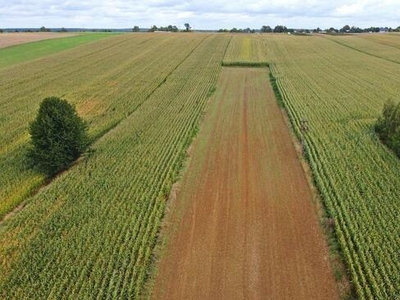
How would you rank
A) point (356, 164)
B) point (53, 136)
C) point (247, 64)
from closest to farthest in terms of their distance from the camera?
point (356, 164) < point (53, 136) < point (247, 64)

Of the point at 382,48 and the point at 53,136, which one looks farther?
the point at 382,48

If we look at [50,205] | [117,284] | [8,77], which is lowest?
[8,77]

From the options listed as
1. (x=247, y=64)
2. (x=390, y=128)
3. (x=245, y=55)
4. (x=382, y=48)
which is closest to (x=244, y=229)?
(x=390, y=128)

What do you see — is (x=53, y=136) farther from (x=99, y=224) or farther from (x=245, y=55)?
(x=245, y=55)

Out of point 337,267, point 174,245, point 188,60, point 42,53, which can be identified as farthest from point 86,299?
point 42,53

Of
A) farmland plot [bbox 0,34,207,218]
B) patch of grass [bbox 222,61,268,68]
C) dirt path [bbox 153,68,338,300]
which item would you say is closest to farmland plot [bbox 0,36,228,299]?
dirt path [bbox 153,68,338,300]

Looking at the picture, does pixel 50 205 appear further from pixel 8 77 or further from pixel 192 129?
pixel 8 77

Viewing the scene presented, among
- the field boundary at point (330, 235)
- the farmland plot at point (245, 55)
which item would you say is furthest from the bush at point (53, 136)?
the farmland plot at point (245, 55)

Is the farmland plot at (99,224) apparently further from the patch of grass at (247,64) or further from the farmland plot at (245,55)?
the farmland plot at (245,55)
